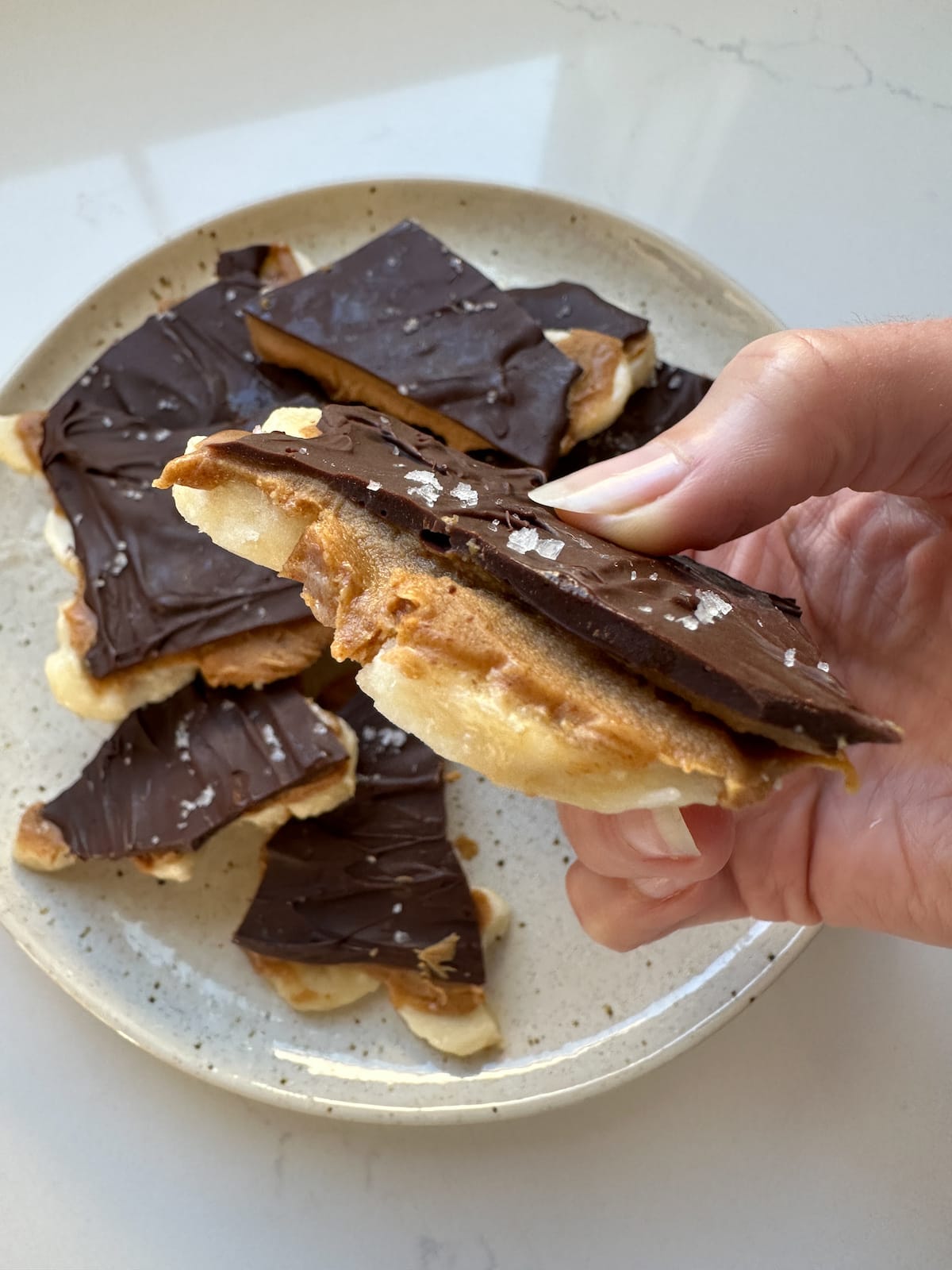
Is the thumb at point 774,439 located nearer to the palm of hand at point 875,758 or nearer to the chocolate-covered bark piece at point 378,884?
the palm of hand at point 875,758

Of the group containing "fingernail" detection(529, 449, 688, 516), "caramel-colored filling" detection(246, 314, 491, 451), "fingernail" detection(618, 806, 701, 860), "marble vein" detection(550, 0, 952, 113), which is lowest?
"fingernail" detection(618, 806, 701, 860)

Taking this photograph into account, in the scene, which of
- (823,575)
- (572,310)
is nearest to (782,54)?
(572,310)

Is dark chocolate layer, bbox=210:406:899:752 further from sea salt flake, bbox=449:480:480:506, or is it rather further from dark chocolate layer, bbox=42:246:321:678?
dark chocolate layer, bbox=42:246:321:678

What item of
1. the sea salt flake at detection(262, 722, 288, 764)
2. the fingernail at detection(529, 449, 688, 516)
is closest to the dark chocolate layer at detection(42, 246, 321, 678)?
the sea salt flake at detection(262, 722, 288, 764)

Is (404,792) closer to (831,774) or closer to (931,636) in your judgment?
(831,774)

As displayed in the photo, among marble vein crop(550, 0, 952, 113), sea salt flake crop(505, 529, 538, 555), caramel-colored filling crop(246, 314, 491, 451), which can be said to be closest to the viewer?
sea salt flake crop(505, 529, 538, 555)

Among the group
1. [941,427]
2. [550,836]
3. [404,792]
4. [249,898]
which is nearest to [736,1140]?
[550,836]

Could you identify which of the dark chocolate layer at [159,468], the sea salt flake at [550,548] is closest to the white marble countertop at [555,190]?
the dark chocolate layer at [159,468]
